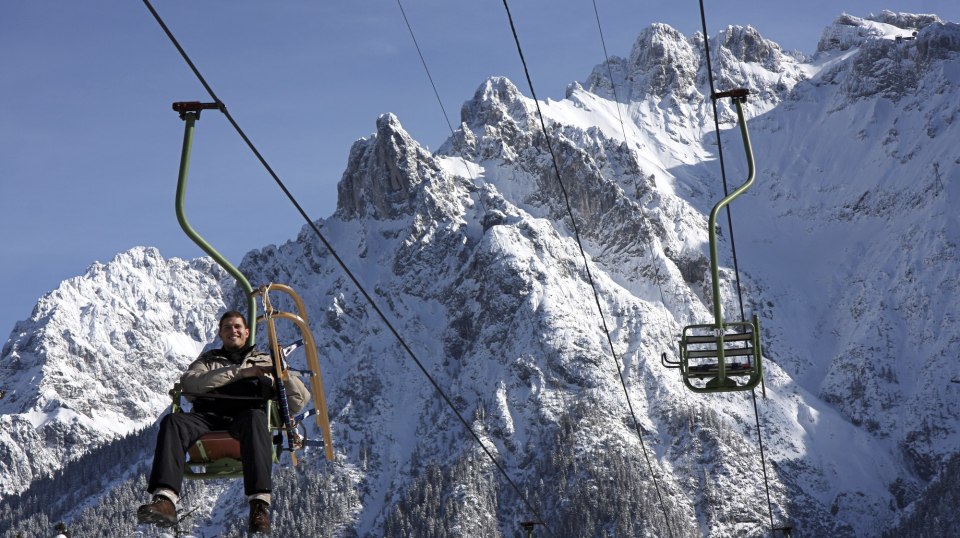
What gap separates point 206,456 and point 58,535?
9007 millimetres

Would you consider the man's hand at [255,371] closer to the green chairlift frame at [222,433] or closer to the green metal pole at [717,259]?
the green chairlift frame at [222,433]

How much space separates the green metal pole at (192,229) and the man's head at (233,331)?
233 millimetres

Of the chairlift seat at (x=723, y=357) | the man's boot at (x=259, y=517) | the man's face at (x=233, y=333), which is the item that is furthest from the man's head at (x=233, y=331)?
the chairlift seat at (x=723, y=357)

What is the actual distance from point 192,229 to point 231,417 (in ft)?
7.02

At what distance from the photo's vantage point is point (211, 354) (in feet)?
50.2

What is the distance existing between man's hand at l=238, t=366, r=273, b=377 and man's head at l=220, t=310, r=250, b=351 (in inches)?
16.3

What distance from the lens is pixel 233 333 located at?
15.0 meters

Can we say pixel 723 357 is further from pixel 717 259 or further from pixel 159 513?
pixel 159 513

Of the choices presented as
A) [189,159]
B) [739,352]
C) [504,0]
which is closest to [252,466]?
[189,159]

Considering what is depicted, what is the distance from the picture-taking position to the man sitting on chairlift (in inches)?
532

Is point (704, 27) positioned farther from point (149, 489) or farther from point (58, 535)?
point (58, 535)

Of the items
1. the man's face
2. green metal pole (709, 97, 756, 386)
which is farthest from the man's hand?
green metal pole (709, 97, 756, 386)

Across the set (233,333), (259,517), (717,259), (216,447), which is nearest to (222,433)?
(216,447)

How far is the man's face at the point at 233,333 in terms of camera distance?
15031 mm
